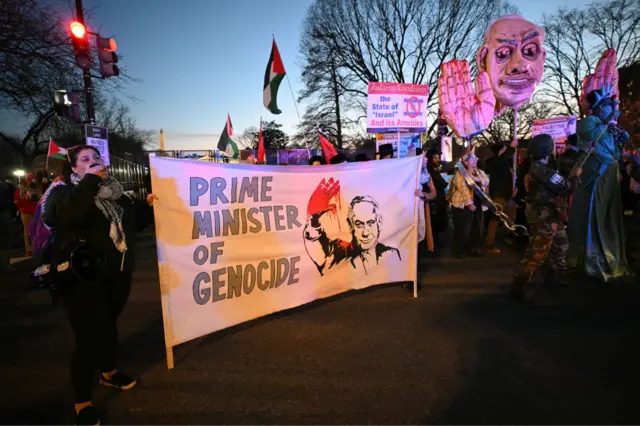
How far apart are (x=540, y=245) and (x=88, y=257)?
4.41 metres

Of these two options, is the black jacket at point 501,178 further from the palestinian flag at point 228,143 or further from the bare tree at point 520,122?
the bare tree at point 520,122

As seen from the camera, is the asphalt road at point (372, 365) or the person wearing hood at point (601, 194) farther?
the person wearing hood at point (601, 194)

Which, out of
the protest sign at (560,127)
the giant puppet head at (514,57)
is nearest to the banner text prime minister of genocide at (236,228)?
the giant puppet head at (514,57)

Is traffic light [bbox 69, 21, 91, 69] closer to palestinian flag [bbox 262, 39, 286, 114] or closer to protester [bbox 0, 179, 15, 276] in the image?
protester [bbox 0, 179, 15, 276]

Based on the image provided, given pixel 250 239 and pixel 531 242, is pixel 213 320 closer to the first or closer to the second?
pixel 250 239

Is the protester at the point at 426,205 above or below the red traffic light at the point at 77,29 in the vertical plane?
below

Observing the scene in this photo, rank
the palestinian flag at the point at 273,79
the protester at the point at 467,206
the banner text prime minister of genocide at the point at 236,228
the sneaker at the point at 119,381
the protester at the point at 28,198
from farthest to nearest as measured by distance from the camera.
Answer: the protester at the point at 28,198 < the palestinian flag at the point at 273,79 < the protester at the point at 467,206 < the banner text prime minister of genocide at the point at 236,228 < the sneaker at the point at 119,381

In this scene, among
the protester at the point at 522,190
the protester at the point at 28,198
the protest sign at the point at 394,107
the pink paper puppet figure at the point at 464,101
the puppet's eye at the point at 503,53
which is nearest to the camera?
the protester at the point at 522,190

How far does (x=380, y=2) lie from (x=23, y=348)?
2786 cm

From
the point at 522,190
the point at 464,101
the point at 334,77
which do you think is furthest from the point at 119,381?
the point at 334,77

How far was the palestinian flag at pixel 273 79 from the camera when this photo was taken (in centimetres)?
741

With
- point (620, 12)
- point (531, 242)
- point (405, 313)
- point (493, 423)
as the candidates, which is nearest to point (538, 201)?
point (531, 242)

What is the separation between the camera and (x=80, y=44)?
9305mm

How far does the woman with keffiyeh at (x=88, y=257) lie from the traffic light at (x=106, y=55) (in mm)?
8344
